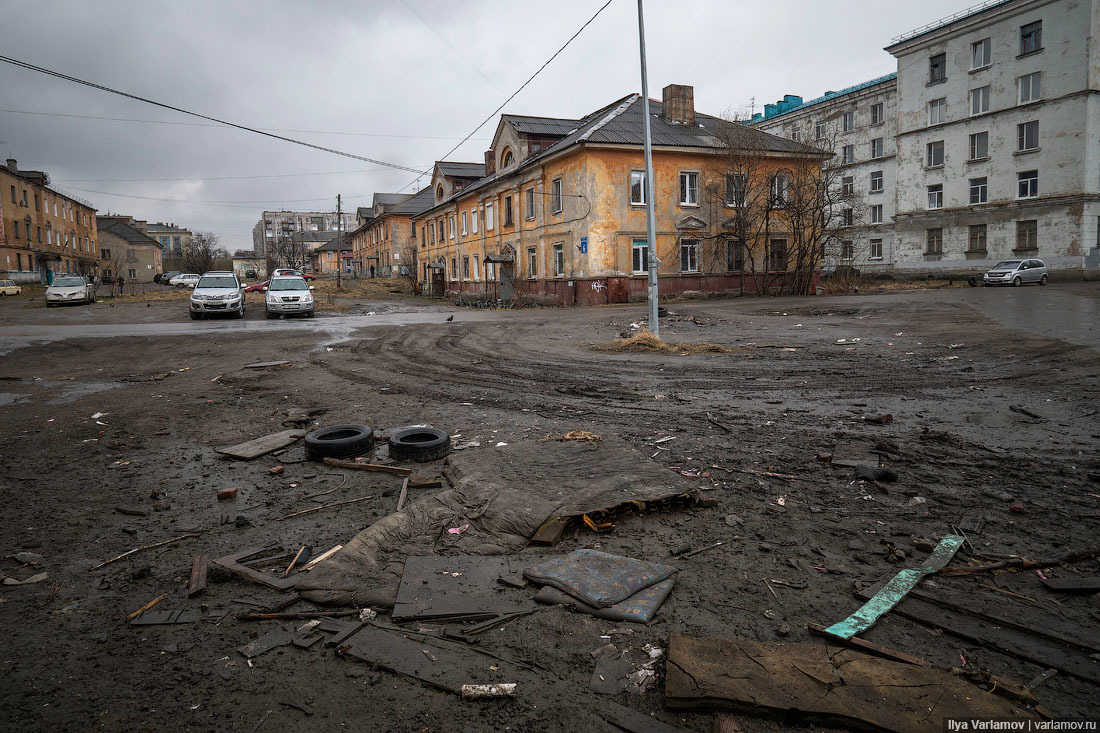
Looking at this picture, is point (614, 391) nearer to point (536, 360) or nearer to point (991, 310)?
point (536, 360)

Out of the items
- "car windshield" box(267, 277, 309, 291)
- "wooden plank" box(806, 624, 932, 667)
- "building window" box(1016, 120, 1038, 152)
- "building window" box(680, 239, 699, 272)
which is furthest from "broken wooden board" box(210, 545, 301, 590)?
"building window" box(1016, 120, 1038, 152)

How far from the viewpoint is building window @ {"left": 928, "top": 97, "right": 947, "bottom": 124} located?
42.7 m

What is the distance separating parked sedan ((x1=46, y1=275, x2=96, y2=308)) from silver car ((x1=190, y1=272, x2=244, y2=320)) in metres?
13.3

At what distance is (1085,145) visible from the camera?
35500mm

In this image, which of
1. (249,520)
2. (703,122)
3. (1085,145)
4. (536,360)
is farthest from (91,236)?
(1085,145)

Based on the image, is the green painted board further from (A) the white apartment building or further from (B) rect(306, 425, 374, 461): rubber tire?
(A) the white apartment building

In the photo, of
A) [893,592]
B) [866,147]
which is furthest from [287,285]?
[866,147]

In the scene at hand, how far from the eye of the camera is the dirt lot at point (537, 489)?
2.48 metres

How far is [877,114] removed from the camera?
5081 centimetres

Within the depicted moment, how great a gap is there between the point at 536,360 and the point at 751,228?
24.6 metres

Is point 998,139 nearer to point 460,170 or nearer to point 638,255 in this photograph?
point 638,255

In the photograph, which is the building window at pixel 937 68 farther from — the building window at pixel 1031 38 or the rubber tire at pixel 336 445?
the rubber tire at pixel 336 445

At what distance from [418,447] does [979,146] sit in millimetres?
49398

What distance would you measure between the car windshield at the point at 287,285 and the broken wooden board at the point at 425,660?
2487cm
